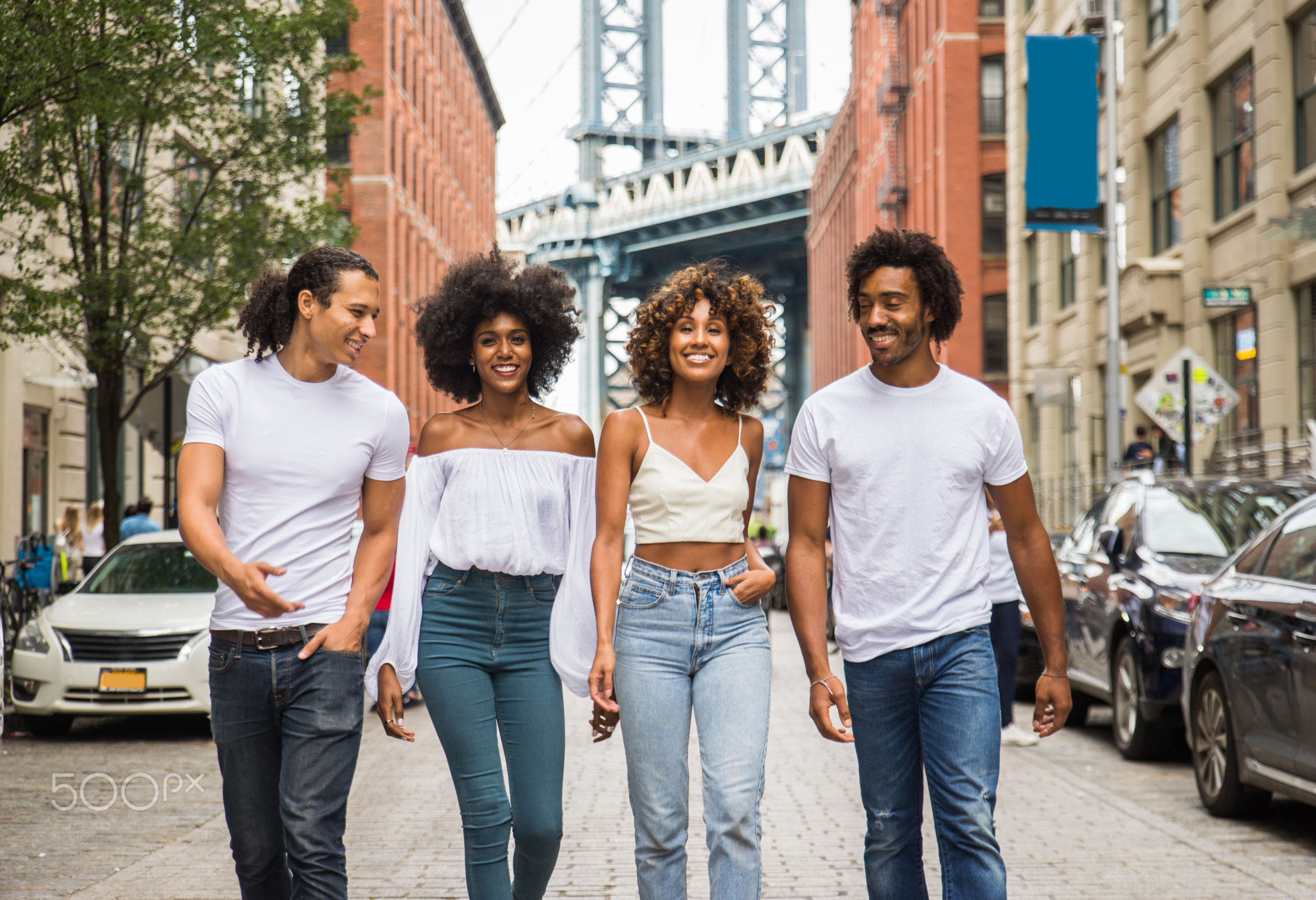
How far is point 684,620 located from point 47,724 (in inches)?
346

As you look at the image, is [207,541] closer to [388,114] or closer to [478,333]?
[478,333]

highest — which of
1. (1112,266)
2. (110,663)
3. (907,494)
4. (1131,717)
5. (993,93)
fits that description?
(993,93)

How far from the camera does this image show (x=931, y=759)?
412 cm

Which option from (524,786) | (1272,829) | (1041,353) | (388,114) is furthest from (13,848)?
→ (388,114)

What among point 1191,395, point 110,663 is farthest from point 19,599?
point 1191,395

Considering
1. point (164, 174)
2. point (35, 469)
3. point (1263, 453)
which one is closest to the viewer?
point (164, 174)

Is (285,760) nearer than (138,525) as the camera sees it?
Yes

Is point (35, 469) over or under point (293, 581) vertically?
over

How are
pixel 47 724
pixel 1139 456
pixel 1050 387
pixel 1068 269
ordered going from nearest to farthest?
pixel 47 724, pixel 1139 456, pixel 1050 387, pixel 1068 269

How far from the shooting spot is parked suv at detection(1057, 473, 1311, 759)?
973 centimetres

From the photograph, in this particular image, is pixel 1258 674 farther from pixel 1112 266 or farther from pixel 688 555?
pixel 1112 266

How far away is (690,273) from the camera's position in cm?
452

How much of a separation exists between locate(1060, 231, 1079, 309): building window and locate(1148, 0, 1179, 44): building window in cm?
522

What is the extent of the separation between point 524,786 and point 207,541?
1151mm
